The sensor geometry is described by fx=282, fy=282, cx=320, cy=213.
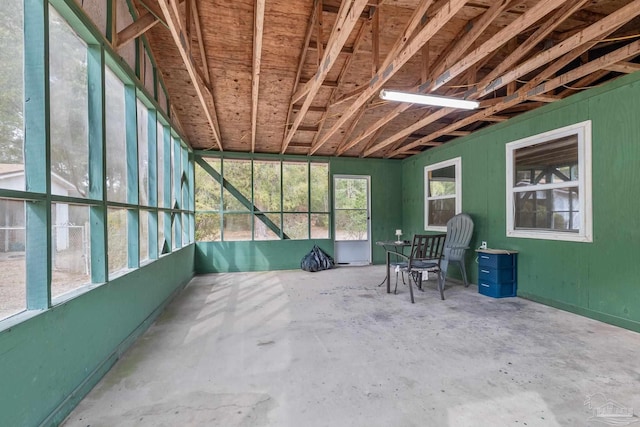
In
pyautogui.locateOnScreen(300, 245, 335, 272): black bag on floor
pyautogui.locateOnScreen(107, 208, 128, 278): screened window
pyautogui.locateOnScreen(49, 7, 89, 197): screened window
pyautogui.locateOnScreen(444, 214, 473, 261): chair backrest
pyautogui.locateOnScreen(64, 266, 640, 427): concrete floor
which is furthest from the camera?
pyautogui.locateOnScreen(300, 245, 335, 272): black bag on floor

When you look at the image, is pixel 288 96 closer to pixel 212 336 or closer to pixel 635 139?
pixel 212 336

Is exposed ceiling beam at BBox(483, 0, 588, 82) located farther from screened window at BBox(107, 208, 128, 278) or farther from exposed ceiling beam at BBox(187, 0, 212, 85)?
screened window at BBox(107, 208, 128, 278)

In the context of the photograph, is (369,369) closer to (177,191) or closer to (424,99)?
(424,99)

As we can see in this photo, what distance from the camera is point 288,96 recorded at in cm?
497

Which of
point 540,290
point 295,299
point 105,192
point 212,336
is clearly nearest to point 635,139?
point 540,290

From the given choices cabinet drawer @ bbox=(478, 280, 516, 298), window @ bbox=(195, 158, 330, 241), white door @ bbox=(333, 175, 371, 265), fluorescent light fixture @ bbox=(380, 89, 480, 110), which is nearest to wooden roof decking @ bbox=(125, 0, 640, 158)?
fluorescent light fixture @ bbox=(380, 89, 480, 110)

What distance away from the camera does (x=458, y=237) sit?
511 cm

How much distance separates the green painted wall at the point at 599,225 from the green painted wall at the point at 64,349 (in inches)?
197

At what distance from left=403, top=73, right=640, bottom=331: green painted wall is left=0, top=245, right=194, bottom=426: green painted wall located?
16.4 feet

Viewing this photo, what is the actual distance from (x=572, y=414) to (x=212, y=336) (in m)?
2.91

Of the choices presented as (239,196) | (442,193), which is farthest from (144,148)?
(442,193)

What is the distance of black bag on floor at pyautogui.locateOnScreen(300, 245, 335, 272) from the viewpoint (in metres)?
6.52

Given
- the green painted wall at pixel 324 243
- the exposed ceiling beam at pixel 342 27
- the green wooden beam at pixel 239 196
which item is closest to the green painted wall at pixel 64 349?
the exposed ceiling beam at pixel 342 27

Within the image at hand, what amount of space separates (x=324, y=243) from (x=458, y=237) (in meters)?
3.11
